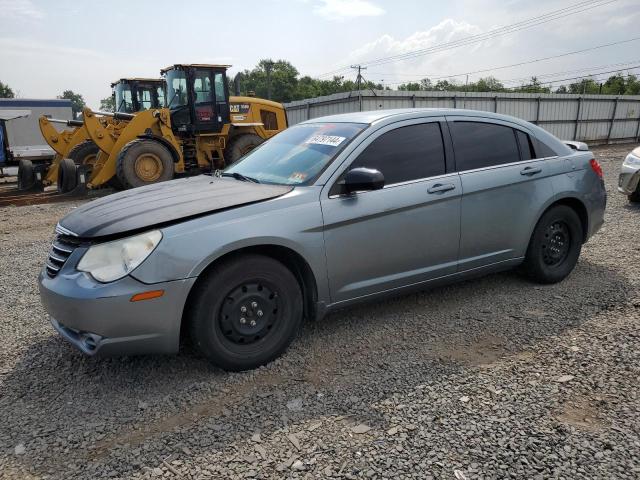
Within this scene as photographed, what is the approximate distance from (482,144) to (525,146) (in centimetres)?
53

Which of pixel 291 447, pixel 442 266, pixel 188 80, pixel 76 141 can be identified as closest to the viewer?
pixel 291 447

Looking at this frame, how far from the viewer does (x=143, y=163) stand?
1184cm

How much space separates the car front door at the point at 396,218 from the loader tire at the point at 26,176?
13.3 m

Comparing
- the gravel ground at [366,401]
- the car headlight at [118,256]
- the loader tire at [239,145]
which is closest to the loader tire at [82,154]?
the loader tire at [239,145]

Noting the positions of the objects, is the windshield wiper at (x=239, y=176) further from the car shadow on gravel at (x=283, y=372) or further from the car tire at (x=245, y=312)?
the car shadow on gravel at (x=283, y=372)

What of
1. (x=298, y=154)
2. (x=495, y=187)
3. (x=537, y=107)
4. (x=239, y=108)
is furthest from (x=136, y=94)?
(x=537, y=107)

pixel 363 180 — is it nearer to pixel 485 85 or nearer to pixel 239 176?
pixel 239 176

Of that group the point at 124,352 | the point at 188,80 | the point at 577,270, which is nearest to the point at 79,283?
the point at 124,352

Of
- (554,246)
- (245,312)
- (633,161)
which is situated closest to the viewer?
(245,312)

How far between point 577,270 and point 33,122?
23992 millimetres

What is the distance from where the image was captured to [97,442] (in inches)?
102

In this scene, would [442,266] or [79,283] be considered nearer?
[79,283]

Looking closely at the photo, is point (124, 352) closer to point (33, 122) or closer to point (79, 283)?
point (79, 283)

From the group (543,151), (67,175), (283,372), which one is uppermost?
(543,151)
